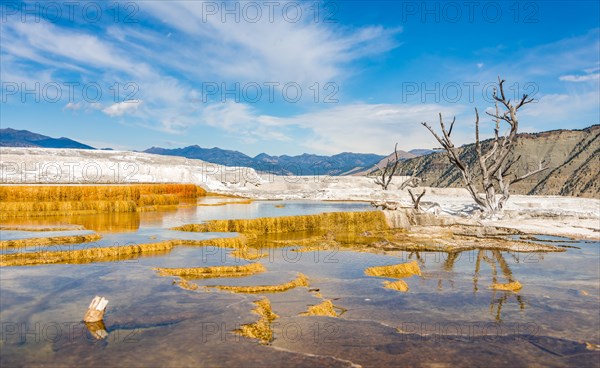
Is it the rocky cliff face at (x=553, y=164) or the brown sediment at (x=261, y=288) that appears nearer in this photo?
the brown sediment at (x=261, y=288)

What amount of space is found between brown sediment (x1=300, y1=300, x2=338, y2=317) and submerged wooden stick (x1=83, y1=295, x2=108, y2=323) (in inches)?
122

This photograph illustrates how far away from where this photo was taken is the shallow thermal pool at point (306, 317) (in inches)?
215

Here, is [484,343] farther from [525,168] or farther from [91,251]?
[525,168]

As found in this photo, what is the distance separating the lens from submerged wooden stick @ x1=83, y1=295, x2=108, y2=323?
6.20 metres

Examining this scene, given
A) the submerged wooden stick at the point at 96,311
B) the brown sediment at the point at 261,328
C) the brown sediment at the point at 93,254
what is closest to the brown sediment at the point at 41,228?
the brown sediment at the point at 93,254

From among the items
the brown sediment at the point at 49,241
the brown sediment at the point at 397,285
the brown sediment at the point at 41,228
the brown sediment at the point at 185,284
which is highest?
the brown sediment at the point at 41,228

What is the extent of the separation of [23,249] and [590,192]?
5493cm

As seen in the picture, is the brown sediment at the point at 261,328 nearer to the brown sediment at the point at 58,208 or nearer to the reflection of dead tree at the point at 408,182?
the brown sediment at the point at 58,208

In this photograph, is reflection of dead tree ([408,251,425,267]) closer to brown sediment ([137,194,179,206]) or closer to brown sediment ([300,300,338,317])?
brown sediment ([300,300,338,317])

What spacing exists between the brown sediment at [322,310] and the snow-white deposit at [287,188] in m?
14.3

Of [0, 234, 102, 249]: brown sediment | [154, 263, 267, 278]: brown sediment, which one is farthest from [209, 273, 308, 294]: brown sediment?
[0, 234, 102, 249]: brown sediment

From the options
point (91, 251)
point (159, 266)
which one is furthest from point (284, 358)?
point (91, 251)

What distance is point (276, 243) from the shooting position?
586 inches

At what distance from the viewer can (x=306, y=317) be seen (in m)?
7.00
